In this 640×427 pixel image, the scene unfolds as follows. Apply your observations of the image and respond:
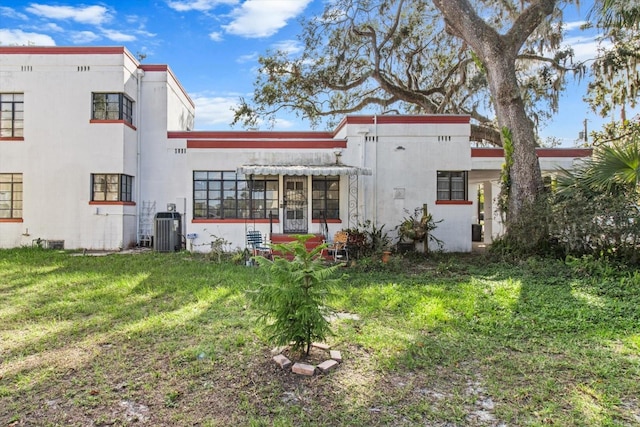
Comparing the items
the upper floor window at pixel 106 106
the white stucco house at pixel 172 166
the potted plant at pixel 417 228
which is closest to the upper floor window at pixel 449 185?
the white stucco house at pixel 172 166

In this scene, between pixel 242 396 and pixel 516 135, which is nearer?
pixel 242 396

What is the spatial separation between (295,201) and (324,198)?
43.8 inches

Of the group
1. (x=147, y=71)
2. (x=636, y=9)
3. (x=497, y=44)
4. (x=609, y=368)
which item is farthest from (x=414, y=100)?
(x=609, y=368)

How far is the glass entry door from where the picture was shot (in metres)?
15.2

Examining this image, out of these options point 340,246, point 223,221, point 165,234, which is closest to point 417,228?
point 340,246

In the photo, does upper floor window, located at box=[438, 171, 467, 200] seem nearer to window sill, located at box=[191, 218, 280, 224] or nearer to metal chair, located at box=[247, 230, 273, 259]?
window sill, located at box=[191, 218, 280, 224]

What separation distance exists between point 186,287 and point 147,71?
12891 mm

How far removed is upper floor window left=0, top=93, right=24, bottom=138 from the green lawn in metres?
10.4

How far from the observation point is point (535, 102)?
19359 millimetres

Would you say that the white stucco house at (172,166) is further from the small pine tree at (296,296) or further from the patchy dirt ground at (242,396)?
the patchy dirt ground at (242,396)

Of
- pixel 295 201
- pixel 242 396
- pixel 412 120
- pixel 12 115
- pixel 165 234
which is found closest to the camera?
pixel 242 396

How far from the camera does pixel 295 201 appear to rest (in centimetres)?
1529

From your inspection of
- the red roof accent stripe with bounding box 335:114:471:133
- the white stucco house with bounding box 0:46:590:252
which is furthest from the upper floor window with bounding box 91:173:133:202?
the red roof accent stripe with bounding box 335:114:471:133

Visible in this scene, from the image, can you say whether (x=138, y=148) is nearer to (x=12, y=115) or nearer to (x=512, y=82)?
(x=12, y=115)
